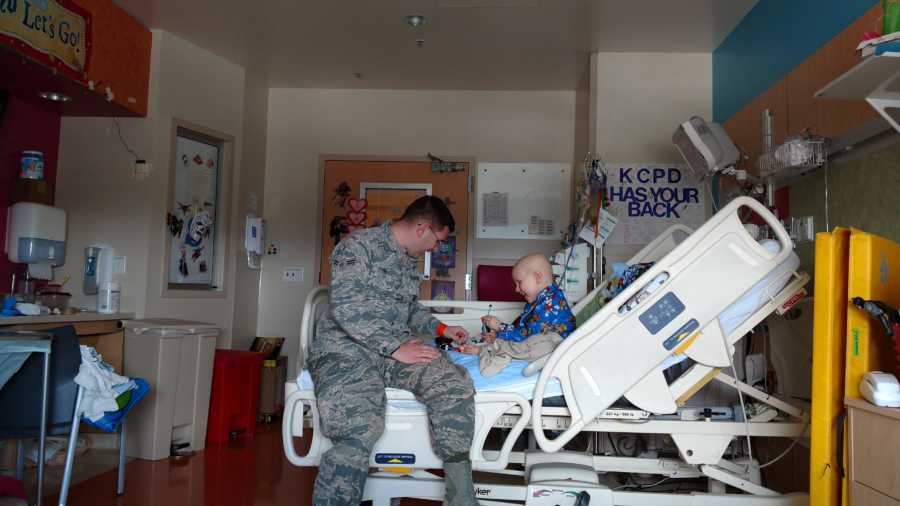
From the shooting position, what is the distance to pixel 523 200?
5773 mm

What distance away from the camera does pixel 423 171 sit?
5.89m

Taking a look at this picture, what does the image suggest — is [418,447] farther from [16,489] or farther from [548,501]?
[16,489]

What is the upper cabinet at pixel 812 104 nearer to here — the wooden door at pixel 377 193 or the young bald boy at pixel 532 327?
the young bald boy at pixel 532 327

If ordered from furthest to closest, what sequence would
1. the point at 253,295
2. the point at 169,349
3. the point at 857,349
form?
the point at 253,295, the point at 169,349, the point at 857,349

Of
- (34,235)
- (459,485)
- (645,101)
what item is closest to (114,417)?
(459,485)

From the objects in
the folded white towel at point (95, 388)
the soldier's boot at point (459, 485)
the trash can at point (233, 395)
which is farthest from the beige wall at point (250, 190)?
the soldier's boot at point (459, 485)

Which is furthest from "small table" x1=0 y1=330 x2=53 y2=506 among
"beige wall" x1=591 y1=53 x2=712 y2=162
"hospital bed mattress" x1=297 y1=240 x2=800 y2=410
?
"beige wall" x1=591 y1=53 x2=712 y2=162

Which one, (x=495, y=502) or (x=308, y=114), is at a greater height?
(x=308, y=114)

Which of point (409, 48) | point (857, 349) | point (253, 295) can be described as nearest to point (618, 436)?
point (857, 349)

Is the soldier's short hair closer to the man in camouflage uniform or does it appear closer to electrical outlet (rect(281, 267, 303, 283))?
the man in camouflage uniform

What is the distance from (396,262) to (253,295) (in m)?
3.31

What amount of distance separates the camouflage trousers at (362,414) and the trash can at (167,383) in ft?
6.08

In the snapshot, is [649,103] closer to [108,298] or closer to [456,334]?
[456,334]

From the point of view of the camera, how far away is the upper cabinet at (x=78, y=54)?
359 centimetres
